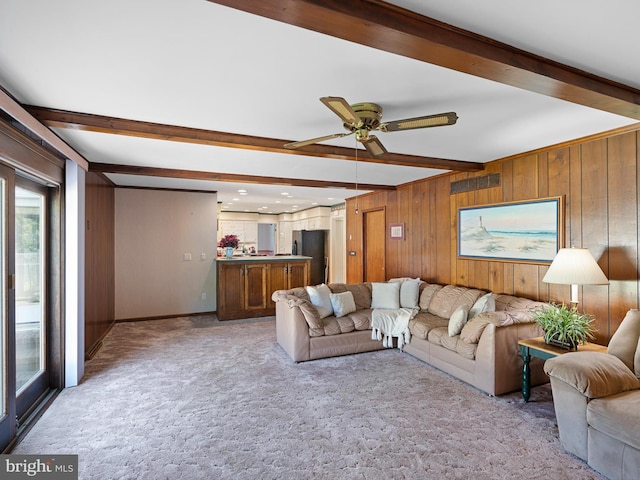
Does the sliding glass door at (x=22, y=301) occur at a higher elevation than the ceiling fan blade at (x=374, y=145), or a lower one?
lower

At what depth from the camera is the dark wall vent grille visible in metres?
4.18

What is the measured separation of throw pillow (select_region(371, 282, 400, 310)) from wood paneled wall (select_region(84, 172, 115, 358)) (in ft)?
11.6

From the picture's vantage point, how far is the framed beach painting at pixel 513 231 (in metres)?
3.51

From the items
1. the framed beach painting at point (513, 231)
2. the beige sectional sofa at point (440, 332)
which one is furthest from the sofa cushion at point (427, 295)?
the framed beach painting at point (513, 231)

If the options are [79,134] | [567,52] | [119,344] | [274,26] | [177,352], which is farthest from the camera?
[119,344]

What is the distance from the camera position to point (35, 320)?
3.04m

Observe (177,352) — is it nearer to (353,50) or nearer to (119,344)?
(119,344)

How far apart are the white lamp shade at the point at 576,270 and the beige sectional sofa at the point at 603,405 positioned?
42 centimetres

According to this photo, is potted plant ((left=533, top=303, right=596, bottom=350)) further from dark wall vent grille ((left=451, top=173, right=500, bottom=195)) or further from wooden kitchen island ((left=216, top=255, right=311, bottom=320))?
wooden kitchen island ((left=216, top=255, right=311, bottom=320))

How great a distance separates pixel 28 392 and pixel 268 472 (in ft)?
7.18

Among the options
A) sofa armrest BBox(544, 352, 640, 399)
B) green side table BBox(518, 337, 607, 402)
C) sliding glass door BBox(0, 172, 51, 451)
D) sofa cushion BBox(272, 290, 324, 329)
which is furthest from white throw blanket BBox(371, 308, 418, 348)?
sliding glass door BBox(0, 172, 51, 451)

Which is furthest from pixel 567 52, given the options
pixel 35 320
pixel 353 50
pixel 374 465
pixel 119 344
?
pixel 119 344

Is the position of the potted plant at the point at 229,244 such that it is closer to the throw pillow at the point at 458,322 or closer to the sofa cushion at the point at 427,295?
the sofa cushion at the point at 427,295

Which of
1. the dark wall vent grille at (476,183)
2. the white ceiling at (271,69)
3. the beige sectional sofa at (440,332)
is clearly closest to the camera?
the white ceiling at (271,69)
